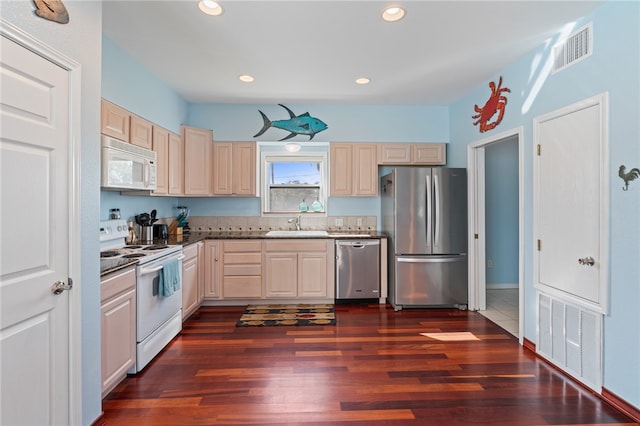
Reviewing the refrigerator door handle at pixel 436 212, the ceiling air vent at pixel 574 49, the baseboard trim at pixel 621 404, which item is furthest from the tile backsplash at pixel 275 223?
the baseboard trim at pixel 621 404

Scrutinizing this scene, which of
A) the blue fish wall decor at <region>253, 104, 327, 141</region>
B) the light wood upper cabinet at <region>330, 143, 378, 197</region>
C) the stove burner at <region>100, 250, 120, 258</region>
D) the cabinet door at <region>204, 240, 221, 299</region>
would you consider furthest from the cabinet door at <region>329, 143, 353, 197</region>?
the stove burner at <region>100, 250, 120, 258</region>

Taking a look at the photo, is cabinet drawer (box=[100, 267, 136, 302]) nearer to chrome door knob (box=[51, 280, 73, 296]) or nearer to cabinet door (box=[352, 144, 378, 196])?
chrome door knob (box=[51, 280, 73, 296])

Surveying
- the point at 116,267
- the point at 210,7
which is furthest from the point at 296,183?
the point at 116,267

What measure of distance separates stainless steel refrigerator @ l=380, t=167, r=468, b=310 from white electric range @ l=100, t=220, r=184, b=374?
8.15 ft

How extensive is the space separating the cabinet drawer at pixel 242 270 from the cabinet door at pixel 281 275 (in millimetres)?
113

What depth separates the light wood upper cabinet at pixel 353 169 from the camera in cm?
442

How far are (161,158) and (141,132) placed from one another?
47 cm

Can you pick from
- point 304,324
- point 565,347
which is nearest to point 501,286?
point 565,347

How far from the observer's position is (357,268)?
4051mm

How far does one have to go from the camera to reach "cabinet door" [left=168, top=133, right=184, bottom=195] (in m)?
3.68

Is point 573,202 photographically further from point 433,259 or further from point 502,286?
point 502,286

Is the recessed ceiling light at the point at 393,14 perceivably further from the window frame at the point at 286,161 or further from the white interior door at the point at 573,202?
the window frame at the point at 286,161

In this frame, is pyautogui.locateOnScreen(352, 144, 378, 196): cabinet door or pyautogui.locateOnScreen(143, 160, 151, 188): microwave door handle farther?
pyautogui.locateOnScreen(352, 144, 378, 196): cabinet door

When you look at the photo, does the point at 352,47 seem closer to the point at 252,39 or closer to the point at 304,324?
the point at 252,39
